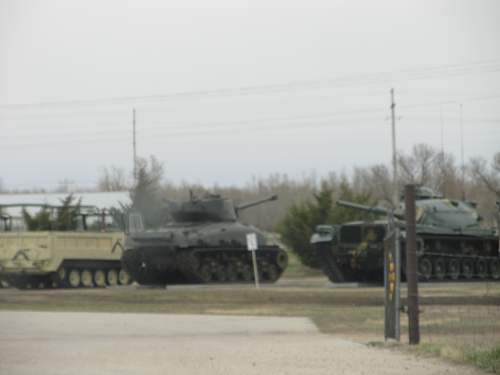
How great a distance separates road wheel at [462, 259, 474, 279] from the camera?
38344 millimetres

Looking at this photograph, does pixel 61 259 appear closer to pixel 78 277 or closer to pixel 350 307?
pixel 78 277

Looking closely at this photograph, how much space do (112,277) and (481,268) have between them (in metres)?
12.8

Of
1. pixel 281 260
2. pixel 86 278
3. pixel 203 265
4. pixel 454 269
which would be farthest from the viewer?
pixel 86 278

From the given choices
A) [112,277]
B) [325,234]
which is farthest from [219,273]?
[112,277]

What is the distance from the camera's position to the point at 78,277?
40.9 meters

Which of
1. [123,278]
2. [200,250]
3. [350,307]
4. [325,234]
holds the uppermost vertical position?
[325,234]

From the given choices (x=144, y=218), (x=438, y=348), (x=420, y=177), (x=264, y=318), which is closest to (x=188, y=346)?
(x=438, y=348)

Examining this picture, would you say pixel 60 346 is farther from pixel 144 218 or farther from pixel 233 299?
pixel 144 218

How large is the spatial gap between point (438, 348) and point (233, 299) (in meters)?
14.1

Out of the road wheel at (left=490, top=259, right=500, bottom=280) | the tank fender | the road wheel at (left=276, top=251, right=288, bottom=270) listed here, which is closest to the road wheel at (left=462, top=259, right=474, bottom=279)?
the road wheel at (left=490, top=259, right=500, bottom=280)

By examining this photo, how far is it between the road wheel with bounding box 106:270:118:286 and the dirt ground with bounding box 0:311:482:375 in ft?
67.0

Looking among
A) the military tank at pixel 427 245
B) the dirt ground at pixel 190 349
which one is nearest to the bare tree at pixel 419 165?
the military tank at pixel 427 245

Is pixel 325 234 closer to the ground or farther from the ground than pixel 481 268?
farther from the ground

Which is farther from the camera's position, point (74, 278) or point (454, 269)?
point (74, 278)
